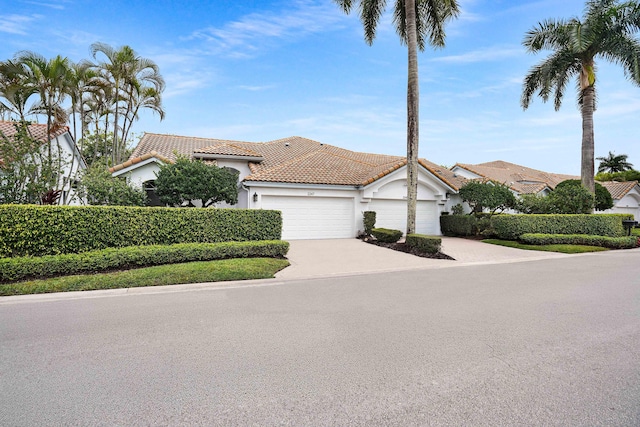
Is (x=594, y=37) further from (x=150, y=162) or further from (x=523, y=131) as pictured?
(x=150, y=162)

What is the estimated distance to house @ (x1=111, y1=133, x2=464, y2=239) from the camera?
54.0 ft

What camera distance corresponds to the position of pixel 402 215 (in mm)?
18797

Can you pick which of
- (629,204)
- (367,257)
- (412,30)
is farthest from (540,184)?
(367,257)

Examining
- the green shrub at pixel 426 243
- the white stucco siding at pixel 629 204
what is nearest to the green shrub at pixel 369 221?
the green shrub at pixel 426 243

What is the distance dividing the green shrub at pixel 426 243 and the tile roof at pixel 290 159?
497cm

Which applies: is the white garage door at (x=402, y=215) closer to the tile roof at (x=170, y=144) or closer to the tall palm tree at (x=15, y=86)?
the tile roof at (x=170, y=144)

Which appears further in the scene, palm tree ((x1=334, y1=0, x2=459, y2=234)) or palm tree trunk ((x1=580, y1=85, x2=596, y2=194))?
palm tree trunk ((x1=580, y1=85, x2=596, y2=194))

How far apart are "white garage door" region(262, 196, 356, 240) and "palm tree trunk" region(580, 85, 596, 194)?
13.5 m

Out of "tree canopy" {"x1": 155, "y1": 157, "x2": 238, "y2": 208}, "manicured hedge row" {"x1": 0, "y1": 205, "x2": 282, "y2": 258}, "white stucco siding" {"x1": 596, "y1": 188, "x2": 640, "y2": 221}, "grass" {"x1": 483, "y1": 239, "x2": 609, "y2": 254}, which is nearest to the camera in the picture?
"manicured hedge row" {"x1": 0, "y1": 205, "x2": 282, "y2": 258}

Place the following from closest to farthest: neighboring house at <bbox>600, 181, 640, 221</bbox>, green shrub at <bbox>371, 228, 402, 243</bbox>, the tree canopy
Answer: the tree canopy → green shrub at <bbox>371, 228, 402, 243</bbox> → neighboring house at <bbox>600, 181, 640, 221</bbox>

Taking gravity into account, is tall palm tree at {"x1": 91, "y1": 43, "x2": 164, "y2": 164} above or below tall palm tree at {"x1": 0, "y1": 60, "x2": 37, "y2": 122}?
above

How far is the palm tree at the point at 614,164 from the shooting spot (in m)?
50.4

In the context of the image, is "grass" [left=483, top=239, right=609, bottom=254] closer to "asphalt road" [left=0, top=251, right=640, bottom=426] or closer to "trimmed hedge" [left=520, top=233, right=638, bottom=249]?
"trimmed hedge" [left=520, top=233, right=638, bottom=249]

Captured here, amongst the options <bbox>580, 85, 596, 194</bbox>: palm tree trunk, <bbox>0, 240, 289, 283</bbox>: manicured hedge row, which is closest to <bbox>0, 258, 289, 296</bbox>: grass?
<bbox>0, 240, 289, 283</bbox>: manicured hedge row
